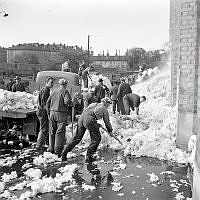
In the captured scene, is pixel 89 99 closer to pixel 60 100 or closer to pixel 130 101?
pixel 60 100

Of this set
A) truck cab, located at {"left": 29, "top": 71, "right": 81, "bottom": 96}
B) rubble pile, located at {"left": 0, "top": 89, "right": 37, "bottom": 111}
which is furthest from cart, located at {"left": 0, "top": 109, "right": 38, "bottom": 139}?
truck cab, located at {"left": 29, "top": 71, "right": 81, "bottom": 96}

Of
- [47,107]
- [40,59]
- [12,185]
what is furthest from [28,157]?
[40,59]

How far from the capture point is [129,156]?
9219mm

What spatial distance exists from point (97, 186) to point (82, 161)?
5.88 feet

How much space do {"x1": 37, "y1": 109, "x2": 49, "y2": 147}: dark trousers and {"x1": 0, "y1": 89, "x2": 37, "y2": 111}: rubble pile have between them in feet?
4.47

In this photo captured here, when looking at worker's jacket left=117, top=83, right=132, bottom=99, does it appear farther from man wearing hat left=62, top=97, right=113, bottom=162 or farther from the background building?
the background building

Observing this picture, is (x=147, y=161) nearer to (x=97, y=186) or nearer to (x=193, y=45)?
(x=97, y=186)

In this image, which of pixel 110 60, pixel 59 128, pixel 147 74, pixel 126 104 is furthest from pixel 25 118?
pixel 110 60

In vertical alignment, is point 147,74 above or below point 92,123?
above

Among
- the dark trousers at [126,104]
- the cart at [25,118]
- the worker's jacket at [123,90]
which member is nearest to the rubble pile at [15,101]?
the cart at [25,118]

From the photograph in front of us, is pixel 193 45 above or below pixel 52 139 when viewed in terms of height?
above

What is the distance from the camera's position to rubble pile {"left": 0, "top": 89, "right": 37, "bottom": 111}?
10954 mm

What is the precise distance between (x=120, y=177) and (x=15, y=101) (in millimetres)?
5242

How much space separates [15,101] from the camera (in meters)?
11.3
